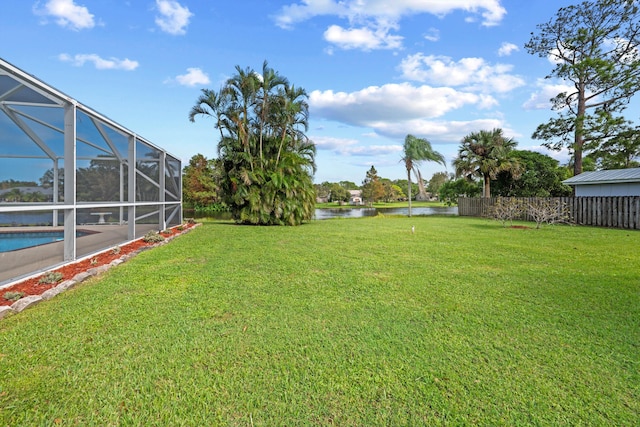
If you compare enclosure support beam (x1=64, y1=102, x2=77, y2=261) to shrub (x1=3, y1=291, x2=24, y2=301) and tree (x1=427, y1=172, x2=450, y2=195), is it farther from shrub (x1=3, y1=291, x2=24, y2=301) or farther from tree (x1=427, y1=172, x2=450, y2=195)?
tree (x1=427, y1=172, x2=450, y2=195)

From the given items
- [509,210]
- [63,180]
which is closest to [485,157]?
[509,210]

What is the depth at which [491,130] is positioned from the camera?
75.4 ft

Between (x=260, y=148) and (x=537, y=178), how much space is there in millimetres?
20121

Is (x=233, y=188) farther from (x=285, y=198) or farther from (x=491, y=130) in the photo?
(x=491, y=130)

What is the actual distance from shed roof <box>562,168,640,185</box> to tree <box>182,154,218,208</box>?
27143mm

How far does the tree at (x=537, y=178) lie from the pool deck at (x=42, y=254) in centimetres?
2455

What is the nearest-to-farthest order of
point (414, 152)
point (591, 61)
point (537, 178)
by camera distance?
point (591, 61) < point (537, 178) < point (414, 152)

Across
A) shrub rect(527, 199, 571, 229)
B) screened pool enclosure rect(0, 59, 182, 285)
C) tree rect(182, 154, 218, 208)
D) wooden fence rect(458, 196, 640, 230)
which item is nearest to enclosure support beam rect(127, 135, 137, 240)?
screened pool enclosure rect(0, 59, 182, 285)

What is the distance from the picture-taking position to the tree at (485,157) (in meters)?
22.4

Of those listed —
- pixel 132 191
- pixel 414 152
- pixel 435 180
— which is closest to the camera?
pixel 132 191

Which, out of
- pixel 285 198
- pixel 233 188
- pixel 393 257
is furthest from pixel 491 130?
pixel 393 257

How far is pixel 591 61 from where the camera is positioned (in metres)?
19.4

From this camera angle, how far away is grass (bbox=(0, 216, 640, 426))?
75.1 inches

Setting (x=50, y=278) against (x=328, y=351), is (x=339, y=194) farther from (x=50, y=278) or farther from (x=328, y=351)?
(x=328, y=351)
